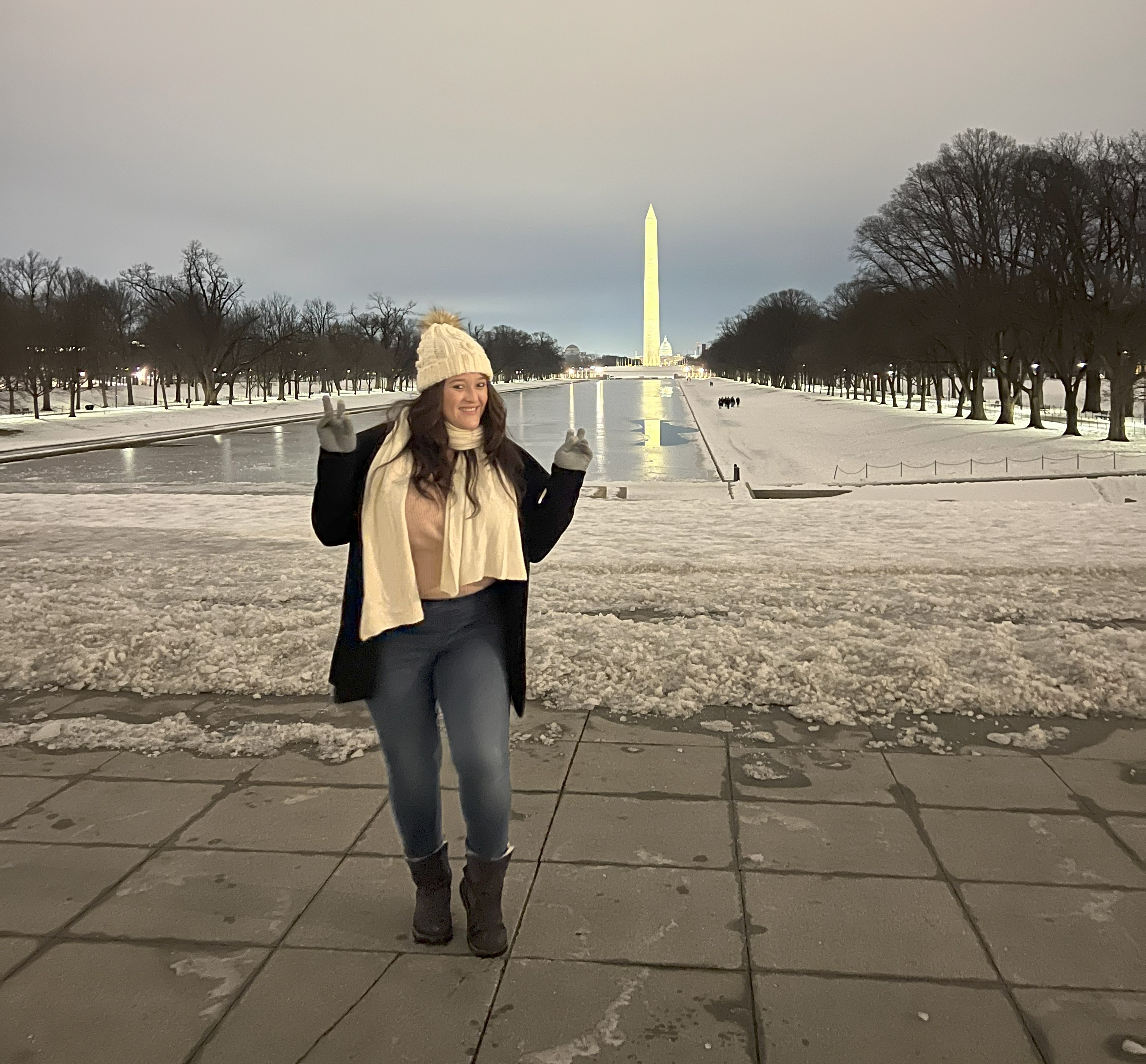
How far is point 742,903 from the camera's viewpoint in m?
3.14

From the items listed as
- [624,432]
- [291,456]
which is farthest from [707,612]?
[624,432]

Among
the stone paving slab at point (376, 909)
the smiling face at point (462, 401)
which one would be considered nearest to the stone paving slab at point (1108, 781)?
the stone paving slab at point (376, 909)

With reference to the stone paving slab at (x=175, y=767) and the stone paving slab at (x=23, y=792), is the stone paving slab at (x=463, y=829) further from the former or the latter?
the stone paving slab at (x=23, y=792)

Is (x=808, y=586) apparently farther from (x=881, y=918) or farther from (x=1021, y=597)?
(x=881, y=918)

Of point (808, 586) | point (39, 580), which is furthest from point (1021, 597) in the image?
point (39, 580)

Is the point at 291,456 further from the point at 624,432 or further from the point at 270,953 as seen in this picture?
the point at 270,953

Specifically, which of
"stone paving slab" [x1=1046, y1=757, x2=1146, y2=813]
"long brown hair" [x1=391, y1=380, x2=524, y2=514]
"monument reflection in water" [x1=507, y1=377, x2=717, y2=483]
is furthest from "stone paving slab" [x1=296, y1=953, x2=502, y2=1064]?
"monument reflection in water" [x1=507, y1=377, x2=717, y2=483]

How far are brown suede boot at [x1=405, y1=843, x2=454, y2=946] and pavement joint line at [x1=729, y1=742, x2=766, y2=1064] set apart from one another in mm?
917

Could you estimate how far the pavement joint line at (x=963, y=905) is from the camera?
251 cm

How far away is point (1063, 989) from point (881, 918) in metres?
0.54

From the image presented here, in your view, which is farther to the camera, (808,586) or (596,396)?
(596,396)

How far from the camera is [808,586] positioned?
797 centimetres

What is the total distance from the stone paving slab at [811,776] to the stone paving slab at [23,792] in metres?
2.99

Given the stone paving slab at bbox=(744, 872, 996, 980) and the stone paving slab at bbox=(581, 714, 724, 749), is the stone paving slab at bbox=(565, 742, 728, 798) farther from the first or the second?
the stone paving slab at bbox=(744, 872, 996, 980)
